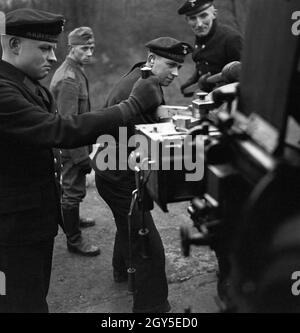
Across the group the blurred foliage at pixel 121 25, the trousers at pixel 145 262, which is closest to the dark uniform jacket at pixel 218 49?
the trousers at pixel 145 262

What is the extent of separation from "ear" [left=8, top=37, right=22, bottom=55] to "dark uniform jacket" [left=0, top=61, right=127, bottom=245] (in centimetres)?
9

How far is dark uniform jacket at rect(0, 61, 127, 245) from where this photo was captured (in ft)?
7.47

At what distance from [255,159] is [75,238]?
10.1 ft

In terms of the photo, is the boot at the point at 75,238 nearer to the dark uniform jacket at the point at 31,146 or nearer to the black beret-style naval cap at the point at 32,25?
the dark uniform jacket at the point at 31,146

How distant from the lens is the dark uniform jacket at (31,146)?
228 centimetres

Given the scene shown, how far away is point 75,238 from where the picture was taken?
418cm

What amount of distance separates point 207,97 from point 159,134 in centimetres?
40

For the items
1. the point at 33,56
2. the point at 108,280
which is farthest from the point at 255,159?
the point at 108,280

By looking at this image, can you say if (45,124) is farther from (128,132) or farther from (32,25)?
(128,132)

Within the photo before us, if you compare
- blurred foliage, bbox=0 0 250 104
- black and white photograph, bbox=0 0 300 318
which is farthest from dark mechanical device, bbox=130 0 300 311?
blurred foliage, bbox=0 0 250 104

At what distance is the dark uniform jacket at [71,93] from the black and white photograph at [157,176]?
13 mm

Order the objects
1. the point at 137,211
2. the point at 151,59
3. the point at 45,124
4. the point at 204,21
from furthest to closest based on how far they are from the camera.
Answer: the point at 204,21
the point at 151,59
the point at 137,211
the point at 45,124

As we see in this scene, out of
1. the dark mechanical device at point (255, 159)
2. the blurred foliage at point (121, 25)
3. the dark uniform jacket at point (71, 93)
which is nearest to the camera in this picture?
the dark mechanical device at point (255, 159)

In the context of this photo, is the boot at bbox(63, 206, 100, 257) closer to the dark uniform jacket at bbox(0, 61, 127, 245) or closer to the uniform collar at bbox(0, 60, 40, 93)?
the dark uniform jacket at bbox(0, 61, 127, 245)
